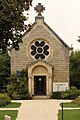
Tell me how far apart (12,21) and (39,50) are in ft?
98.6

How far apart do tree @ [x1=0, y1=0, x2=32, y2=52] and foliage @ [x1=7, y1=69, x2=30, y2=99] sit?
25.7m

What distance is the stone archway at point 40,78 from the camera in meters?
56.0

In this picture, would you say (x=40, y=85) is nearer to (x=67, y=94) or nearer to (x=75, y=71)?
(x=67, y=94)

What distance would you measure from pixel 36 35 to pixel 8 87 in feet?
23.5

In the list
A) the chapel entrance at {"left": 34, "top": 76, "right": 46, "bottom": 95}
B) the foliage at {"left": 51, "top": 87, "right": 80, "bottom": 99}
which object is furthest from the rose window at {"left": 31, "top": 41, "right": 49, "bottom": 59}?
the foliage at {"left": 51, "top": 87, "right": 80, "bottom": 99}

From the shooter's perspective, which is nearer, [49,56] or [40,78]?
[40,78]

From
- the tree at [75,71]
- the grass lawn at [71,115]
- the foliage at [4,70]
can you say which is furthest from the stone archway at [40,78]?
the grass lawn at [71,115]

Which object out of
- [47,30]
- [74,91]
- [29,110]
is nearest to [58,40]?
[47,30]

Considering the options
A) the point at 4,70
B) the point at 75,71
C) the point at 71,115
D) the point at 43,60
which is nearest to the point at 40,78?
the point at 43,60

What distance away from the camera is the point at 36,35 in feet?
188

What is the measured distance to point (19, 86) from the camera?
55344 millimetres

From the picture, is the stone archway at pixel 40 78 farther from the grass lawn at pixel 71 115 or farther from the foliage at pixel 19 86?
the grass lawn at pixel 71 115

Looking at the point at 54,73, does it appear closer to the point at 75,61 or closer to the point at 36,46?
the point at 36,46

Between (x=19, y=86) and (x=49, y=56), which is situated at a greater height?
(x=49, y=56)
